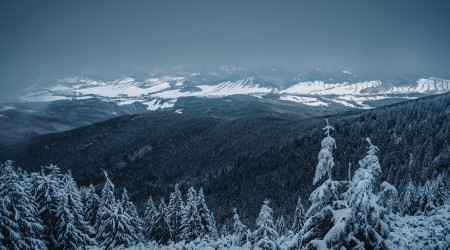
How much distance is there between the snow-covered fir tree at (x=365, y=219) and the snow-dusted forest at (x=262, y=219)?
3cm

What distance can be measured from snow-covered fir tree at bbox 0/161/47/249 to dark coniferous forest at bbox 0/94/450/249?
0.34 feet

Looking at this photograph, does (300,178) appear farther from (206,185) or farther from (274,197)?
(206,185)

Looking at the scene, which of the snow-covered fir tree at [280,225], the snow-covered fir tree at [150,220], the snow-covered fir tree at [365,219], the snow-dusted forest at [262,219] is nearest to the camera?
the snow-covered fir tree at [365,219]

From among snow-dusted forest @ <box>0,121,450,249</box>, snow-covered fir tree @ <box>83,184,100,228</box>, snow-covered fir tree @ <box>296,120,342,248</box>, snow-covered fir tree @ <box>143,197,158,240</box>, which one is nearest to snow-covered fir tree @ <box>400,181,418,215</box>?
snow-dusted forest @ <box>0,121,450,249</box>

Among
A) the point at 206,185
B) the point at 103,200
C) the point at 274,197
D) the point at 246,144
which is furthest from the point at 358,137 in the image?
the point at 103,200

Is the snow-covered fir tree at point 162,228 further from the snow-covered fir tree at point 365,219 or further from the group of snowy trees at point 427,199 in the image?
the group of snowy trees at point 427,199

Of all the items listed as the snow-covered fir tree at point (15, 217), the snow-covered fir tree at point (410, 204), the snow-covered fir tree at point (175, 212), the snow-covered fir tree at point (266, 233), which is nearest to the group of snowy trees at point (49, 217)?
the snow-covered fir tree at point (15, 217)

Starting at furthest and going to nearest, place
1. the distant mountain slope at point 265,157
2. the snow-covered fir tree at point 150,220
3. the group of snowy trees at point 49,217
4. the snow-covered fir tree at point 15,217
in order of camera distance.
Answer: the distant mountain slope at point 265,157, the snow-covered fir tree at point 150,220, the group of snowy trees at point 49,217, the snow-covered fir tree at point 15,217

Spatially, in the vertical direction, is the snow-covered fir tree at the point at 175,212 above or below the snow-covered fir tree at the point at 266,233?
below

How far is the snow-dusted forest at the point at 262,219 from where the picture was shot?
8344 mm

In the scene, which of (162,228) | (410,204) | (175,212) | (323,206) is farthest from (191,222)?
(410,204)

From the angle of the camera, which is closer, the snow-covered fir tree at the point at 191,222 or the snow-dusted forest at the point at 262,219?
the snow-dusted forest at the point at 262,219

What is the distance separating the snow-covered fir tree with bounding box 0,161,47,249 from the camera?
701 inches

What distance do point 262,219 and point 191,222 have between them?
17654 mm
